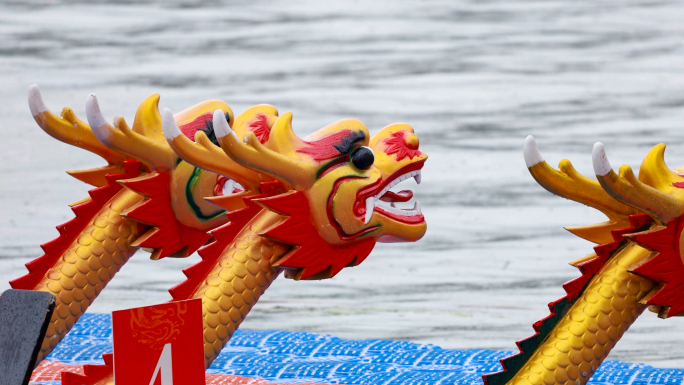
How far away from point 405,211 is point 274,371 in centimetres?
85

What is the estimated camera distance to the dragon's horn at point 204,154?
2.49 meters

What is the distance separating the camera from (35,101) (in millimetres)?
2744

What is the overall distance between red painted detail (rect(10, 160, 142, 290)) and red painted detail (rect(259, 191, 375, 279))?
558mm

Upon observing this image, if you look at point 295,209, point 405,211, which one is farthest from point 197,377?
point 405,211

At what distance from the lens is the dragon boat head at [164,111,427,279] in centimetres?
252

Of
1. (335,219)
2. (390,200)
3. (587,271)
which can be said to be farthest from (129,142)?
(587,271)

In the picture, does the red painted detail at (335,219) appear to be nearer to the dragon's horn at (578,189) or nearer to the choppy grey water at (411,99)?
the dragon's horn at (578,189)

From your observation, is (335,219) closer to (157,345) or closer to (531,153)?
(531,153)

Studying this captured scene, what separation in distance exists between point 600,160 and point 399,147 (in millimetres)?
839

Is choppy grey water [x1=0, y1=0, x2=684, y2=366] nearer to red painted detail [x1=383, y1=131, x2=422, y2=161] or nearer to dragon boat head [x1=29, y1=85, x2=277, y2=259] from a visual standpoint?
dragon boat head [x1=29, y1=85, x2=277, y2=259]

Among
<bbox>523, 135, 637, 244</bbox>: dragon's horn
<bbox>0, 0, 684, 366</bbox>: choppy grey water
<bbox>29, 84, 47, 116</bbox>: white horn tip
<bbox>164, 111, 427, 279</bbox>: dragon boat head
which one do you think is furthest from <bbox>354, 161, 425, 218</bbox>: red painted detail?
<bbox>0, 0, 684, 366</bbox>: choppy grey water

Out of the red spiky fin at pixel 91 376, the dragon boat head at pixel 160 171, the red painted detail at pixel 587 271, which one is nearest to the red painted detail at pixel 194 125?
the dragon boat head at pixel 160 171

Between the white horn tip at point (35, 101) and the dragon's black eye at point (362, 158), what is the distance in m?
0.89

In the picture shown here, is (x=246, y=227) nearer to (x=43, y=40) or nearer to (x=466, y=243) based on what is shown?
(x=466, y=243)
